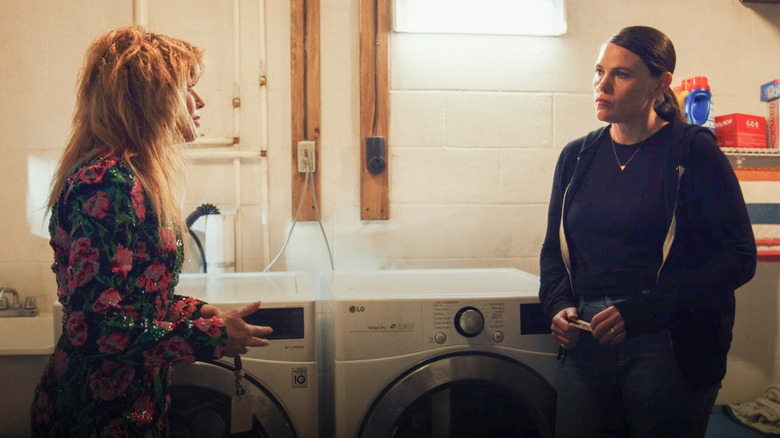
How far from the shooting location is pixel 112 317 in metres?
0.93

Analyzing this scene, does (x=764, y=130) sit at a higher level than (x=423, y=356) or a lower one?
higher

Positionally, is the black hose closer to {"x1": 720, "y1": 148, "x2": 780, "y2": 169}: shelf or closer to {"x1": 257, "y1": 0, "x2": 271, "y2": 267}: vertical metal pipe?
Result: {"x1": 257, "y1": 0, "x2": 271, "y2": 267}: vertical metal pipe

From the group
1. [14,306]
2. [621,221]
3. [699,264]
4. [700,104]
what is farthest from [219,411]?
[700,104]

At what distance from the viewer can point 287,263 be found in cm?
238

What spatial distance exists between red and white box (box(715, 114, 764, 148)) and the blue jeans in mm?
1475

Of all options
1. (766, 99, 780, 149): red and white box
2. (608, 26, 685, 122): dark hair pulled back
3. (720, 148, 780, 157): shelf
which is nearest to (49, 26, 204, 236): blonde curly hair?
(608, 26, 685, 122): dark hair pulled back

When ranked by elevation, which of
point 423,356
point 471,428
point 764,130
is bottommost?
point 471,428

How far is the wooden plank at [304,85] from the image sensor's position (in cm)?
234

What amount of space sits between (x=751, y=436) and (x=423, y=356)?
4.98 feet

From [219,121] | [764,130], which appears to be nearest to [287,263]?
[219,121]

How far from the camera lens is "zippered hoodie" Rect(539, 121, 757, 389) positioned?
1.27 m

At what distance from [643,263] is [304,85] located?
1504 millimetres

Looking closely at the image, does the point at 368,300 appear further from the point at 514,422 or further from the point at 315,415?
the point at 514,422

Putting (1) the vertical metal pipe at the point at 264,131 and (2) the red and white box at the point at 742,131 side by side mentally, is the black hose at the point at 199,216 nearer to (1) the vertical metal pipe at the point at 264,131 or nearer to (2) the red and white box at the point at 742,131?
(1) the vertical metal pipe at the point at 264,131
